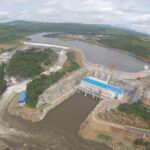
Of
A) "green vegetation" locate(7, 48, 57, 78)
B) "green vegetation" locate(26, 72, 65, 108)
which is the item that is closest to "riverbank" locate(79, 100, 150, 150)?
"green vegetation" locate(26, 72, 65, 108)

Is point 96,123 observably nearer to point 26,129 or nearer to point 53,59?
point 26,129

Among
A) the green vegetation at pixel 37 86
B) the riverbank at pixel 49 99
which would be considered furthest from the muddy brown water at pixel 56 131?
the green vegetation at pixel 37 86

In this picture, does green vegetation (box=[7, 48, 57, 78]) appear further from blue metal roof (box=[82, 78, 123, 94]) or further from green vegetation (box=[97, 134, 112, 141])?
green vegetation (box=[97, 134, 112, 141])

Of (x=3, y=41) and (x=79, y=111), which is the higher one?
(x=3, y=41)

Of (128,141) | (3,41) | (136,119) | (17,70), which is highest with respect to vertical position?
(3,41)

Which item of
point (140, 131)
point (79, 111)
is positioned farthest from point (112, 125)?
point (79, 111)

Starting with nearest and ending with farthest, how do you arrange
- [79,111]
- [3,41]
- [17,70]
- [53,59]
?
[79,111]
[17,70]
[53,59]
[3,41]

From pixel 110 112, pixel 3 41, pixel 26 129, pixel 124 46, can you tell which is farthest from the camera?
pixel 124 46

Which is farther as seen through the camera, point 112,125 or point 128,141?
point 112,125
